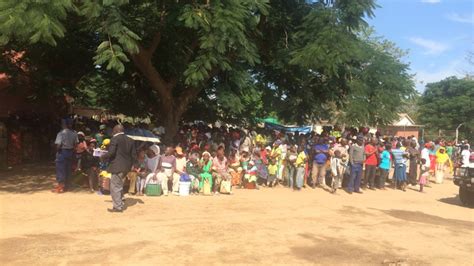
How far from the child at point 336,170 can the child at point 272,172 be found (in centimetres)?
171

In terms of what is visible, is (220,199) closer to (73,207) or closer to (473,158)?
(73,207)

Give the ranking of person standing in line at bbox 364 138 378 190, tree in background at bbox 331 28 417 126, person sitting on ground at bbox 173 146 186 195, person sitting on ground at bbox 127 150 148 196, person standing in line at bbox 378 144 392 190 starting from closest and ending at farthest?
person sitting on ground at bbox 127 150 148 196, person sitting on ground at bbox 173 146 186 195, person standing in line at bbox 364 138 378 190, person standing in line at bbox 378 144 392 190, tree in background at bbox 331 28 417 126

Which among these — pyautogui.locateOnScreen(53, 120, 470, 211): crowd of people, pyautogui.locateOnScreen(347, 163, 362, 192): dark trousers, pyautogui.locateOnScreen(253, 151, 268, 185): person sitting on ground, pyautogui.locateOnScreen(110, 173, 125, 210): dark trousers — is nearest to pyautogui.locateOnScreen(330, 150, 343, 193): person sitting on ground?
pyautogui.locateOnScreen(53, 120, 470, 211): crowd of people

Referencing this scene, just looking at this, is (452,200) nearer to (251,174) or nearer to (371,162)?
(371,162)

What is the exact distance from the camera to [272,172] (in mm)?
14406

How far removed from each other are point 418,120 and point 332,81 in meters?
45.2

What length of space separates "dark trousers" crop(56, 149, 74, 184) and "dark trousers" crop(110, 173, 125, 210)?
7.82 feet

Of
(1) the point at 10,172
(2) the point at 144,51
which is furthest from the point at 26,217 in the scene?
(2) the point at 144,51

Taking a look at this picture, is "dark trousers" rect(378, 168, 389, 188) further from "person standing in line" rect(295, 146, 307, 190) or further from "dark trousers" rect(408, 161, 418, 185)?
"person standing in line" rect(295, 146, 307, 190)

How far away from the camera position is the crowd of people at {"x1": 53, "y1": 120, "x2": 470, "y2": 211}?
11.2 m

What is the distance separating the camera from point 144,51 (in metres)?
14.7

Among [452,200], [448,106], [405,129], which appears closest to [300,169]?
[452,200]

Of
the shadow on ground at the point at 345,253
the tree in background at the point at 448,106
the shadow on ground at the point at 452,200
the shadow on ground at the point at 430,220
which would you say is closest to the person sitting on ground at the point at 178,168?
the shadow on ground at the point at 345,253

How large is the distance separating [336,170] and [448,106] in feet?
149
